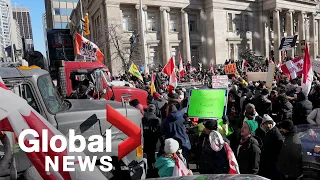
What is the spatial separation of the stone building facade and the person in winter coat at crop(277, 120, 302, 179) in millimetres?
29893

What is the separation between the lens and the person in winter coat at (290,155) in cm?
446

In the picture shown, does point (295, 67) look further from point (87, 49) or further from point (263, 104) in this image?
point (87, 49)

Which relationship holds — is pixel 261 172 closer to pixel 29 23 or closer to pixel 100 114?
pixel 100 114

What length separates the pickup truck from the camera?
439 cm

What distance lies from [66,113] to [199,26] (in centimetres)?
3994

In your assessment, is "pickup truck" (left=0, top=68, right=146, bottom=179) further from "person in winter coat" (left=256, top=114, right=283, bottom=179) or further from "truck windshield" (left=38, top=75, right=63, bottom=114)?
"person in winter coat" (left=256, top=114, right=283, bottom=179)

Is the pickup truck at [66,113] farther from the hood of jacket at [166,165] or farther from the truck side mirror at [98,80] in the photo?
the truck side mirror at [98,80]

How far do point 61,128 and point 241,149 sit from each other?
291 cm

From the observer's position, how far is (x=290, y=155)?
4473 mm

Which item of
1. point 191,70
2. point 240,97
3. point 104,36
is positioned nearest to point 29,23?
point 104,36

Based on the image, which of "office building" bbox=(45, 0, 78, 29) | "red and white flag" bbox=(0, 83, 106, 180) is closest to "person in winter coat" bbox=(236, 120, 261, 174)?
"red and white flag" bbox=(0, 83, 106, 180)

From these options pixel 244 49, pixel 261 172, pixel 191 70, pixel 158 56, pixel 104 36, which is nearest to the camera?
pixel 261 172

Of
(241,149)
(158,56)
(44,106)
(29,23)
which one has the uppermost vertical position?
(29,23)

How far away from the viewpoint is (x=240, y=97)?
9.18m
